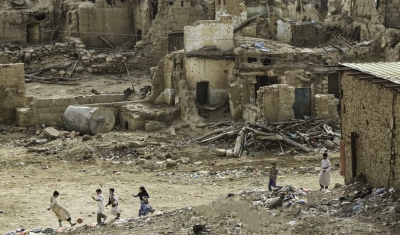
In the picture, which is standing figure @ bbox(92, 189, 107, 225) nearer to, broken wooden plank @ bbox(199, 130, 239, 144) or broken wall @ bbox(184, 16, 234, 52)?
broken wooden plank @ bbox(199, 130, 239, 144)

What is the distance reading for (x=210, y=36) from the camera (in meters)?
23.8

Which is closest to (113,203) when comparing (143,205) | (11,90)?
(143,205)

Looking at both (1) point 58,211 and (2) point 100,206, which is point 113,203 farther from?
(1) point 58,211

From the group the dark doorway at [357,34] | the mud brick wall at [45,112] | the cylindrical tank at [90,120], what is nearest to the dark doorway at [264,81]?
the cylindrical tank at [90,120]

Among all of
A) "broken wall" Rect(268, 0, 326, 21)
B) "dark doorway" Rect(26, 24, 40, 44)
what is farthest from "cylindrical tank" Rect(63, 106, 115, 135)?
"dark doorway" Rect(26, 24, 40, 44)

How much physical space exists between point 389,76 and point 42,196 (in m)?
8.30

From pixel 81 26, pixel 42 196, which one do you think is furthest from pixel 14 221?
pixel 81 26

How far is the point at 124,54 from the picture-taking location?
106 ft

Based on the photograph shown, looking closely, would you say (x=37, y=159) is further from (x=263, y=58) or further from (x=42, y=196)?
(x=263, y=58)

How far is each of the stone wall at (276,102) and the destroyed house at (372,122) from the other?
5936mm

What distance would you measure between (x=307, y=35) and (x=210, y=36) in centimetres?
586

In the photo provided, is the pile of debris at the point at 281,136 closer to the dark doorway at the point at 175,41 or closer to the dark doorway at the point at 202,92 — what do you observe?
the dark doorway at the point at 202,92

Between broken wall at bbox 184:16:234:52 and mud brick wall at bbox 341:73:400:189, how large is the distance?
9531mm

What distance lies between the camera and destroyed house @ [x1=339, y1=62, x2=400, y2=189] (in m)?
12.2
